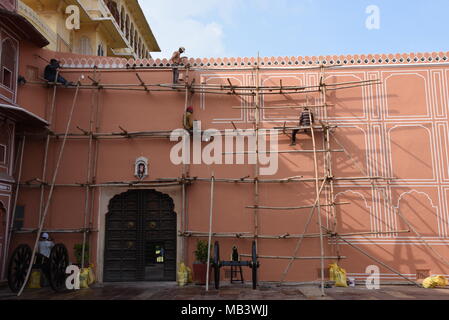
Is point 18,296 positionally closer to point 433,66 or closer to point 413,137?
point 413,137

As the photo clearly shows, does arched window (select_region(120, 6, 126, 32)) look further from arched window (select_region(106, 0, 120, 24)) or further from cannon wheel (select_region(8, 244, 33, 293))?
cannon wheel (select_region(8, 244, 33, 293))

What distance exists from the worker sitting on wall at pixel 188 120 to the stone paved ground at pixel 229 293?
344 centimetres

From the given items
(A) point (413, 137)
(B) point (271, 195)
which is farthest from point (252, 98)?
(A) point (413, 137)

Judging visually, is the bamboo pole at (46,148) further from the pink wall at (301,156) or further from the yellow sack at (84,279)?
the yellow sack at (84,279)

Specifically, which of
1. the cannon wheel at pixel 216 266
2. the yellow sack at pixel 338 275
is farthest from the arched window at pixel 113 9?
the yellow sack at pixel 338 275

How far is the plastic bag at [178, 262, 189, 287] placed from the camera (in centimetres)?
900

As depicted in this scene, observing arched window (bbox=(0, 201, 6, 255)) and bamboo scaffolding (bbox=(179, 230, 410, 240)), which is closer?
arched window (bbox=(0, 201, 6, 255))

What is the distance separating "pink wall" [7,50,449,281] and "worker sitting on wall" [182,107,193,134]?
316 millimetres

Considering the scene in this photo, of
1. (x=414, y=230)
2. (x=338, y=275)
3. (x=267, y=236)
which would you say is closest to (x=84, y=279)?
(x=267, y=236)

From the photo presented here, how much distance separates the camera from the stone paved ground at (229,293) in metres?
7.57

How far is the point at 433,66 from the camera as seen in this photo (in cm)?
993

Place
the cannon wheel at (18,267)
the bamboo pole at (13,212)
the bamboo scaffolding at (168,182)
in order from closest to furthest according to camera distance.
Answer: the cannon wheel at (18,267) → the bamboo pole at (13,212) → the bamboo scaffolding at (168,182)

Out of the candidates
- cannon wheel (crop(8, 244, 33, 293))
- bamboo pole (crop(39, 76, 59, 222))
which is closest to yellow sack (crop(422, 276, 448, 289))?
cannon wheel (crop(8, 244, 33, 293))

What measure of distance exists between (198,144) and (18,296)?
4683 millimetres
